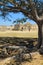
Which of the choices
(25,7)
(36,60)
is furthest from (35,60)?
(25,7)

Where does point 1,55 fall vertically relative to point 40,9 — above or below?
below

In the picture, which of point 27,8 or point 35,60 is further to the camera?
Answer: point 27,8

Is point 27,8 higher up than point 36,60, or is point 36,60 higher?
point 27,8

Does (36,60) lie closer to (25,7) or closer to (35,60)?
(35,60)

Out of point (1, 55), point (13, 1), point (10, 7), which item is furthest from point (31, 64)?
point (10, 7)

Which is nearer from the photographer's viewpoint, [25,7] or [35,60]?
[35,60]

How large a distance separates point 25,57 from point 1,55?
2101mm

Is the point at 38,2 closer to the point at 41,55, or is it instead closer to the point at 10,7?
the point at 10,7

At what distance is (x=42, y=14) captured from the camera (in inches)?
646

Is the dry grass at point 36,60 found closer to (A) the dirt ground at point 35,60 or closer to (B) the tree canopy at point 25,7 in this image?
(A) the dirt ground at point 35,60

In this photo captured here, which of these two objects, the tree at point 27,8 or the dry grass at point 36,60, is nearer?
the dry grass at point 36,60

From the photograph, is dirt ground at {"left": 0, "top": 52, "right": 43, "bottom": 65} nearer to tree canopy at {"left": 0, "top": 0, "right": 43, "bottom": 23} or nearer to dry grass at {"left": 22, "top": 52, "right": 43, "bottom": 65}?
dry grass at {"left": 22, "top": 52, "right": 43, "bottom": 65}

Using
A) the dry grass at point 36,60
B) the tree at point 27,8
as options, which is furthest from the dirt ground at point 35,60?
the tree at point 27,8

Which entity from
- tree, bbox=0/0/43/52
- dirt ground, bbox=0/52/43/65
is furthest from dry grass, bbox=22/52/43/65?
tree, bbox=0/0/43/52
